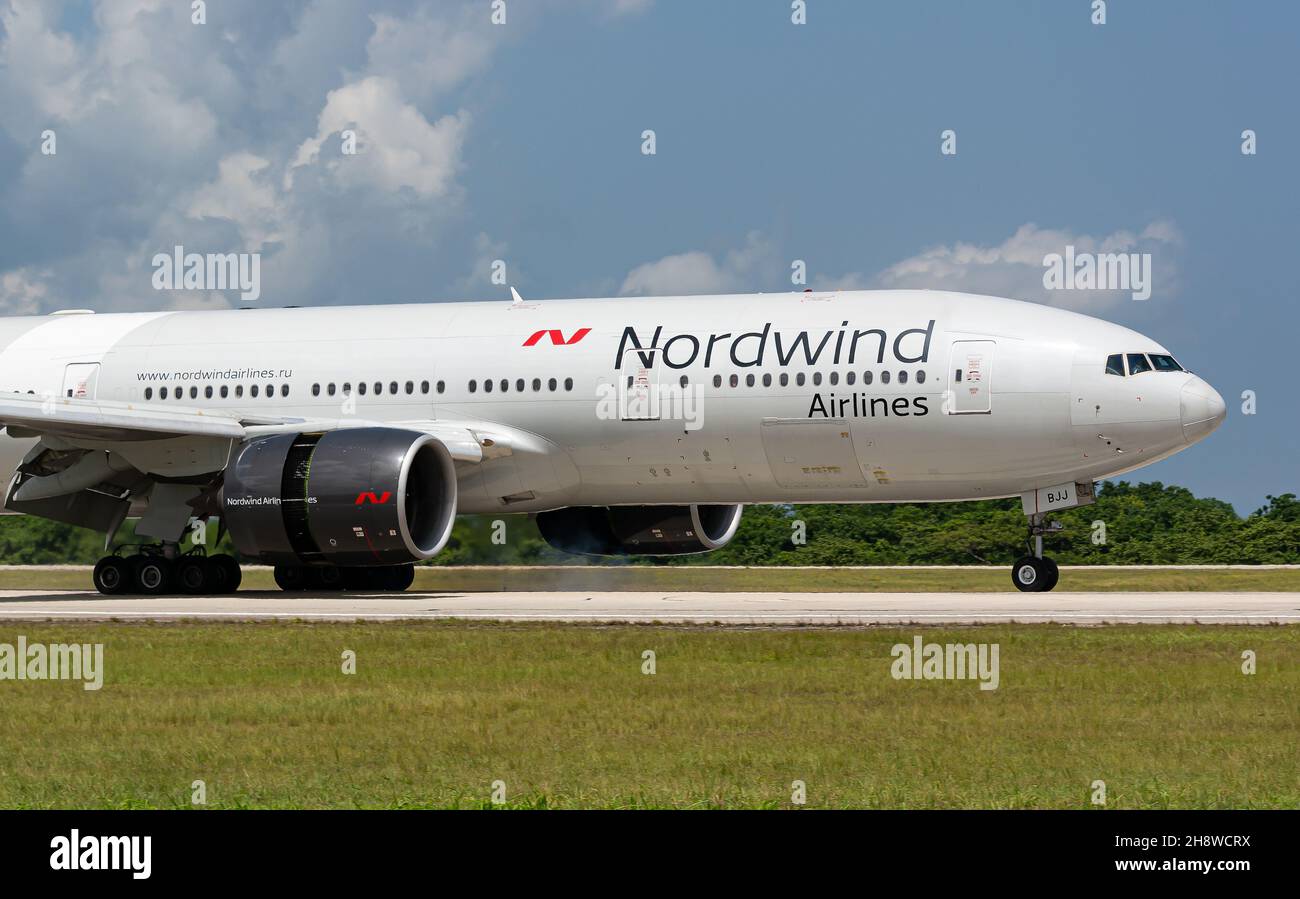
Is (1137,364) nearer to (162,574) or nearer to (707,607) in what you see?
(707,607)

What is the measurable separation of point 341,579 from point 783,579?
807 centimetres

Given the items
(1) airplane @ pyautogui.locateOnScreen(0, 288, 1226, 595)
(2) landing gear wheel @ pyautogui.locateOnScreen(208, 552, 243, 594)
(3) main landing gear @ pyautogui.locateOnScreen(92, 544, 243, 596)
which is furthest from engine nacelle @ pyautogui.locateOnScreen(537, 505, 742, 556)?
(3) main landing gear @ pyautogui.locateOnScreen(92, 544, 243, 596)

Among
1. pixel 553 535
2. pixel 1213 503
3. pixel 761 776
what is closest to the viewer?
pixel 761 776

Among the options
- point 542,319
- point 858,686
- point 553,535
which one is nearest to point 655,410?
point 542,319

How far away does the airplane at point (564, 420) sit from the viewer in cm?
2267

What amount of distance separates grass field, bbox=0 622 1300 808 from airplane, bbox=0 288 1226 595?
21.6 ft

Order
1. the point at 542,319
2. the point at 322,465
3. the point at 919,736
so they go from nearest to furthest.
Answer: the point at 919,736
the point at 322,465
the point at 542,319

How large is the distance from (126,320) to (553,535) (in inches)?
324

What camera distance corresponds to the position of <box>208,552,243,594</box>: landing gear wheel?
25.6m

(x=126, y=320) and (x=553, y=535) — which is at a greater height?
Answer: (x=126, y=320)

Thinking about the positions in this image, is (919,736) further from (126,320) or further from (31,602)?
(126,320)

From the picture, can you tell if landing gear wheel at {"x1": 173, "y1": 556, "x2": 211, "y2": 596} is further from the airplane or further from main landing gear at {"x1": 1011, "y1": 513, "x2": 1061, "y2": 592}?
main landing gear at {"x1": 1011, "y1": 513, "x2": 1061, "y2": 592}

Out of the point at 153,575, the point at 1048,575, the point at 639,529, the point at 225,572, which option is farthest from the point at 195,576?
the point at 1048,575

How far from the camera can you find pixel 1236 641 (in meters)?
15.6
